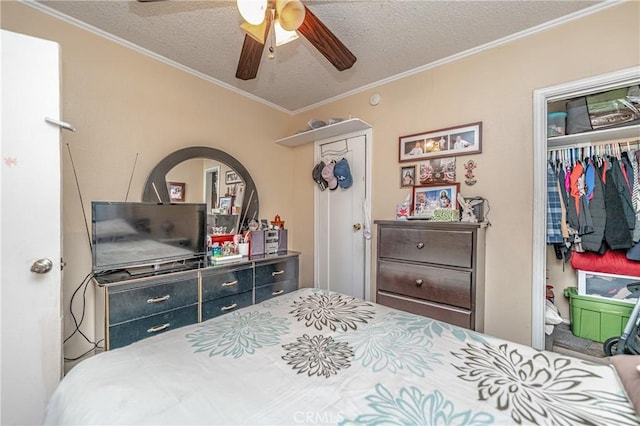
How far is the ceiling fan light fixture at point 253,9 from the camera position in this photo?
1.18 m

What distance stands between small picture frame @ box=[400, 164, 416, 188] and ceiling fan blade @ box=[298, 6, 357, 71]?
3.95 ft

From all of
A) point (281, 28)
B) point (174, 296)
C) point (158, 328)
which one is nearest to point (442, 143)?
point (281, 28)

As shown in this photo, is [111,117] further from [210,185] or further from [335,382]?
[335,382]

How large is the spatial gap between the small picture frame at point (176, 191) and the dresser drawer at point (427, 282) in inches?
75.0

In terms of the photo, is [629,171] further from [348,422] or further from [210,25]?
[210,25]

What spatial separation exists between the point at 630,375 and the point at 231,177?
2897 millimetres

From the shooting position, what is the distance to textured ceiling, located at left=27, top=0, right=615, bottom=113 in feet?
5.61

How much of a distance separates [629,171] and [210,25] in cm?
346

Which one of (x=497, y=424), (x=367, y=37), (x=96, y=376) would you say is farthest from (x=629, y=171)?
(x=96, y=376)

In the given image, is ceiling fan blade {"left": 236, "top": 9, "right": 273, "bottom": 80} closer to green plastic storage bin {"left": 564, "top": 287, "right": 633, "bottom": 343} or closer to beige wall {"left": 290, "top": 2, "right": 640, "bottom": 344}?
beige wall {"left": 290, "top": 2, "right": 640, "bottom": 344}

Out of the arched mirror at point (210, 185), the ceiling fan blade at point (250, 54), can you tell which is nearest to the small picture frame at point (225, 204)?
the arched mirror at point (210, 185)

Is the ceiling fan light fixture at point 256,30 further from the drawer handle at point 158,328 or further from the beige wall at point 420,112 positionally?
the drawer handle at point 158,328

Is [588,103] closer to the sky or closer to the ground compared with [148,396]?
closer to the sky

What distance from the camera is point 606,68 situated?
1689 mm
